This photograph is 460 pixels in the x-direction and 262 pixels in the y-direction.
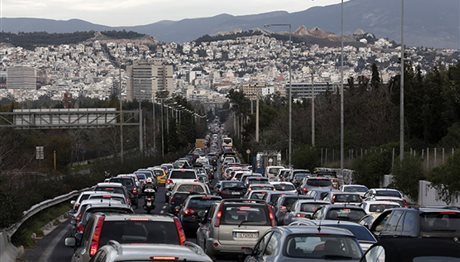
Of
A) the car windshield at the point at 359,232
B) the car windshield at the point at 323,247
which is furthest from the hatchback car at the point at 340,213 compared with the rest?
the car windshield at the point at 323,247

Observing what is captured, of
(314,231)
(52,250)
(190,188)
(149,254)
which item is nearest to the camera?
(149,254)

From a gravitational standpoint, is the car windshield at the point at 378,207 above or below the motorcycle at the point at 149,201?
above

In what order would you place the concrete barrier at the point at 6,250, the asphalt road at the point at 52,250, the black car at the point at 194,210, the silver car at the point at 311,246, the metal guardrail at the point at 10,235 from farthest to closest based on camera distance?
1. the black car at the point at 194,210
2. the asphalt road at the point at 52,250
3. the metal guardrail at the point at 10,235
4. the concrete barrier at the point at 6,250
5. the silver car at the point at 311,246

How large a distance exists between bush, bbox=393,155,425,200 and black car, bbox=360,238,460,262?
43.4 metres

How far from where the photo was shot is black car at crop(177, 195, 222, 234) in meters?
32.9

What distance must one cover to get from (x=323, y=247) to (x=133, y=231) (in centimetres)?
285

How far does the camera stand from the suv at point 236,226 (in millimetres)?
24891

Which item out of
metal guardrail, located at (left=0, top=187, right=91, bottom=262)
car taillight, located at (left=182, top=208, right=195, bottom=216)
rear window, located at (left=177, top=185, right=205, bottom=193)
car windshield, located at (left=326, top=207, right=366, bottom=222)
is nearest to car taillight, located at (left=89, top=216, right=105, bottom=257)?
metal guardrail, located at (left=0, top=187, right=91, bottom=262)

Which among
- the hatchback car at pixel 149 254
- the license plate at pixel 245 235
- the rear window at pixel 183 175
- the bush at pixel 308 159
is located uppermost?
the hatchback car at pixel 149 254

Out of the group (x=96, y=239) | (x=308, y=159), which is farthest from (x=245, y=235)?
(x=308, y=159)

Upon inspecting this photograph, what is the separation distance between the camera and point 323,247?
638 inches

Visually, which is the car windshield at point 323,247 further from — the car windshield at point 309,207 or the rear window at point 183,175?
the rear window at point 183,175

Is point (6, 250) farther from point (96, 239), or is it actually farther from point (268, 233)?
point (268, 233)

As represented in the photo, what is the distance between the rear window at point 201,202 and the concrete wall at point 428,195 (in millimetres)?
17831
